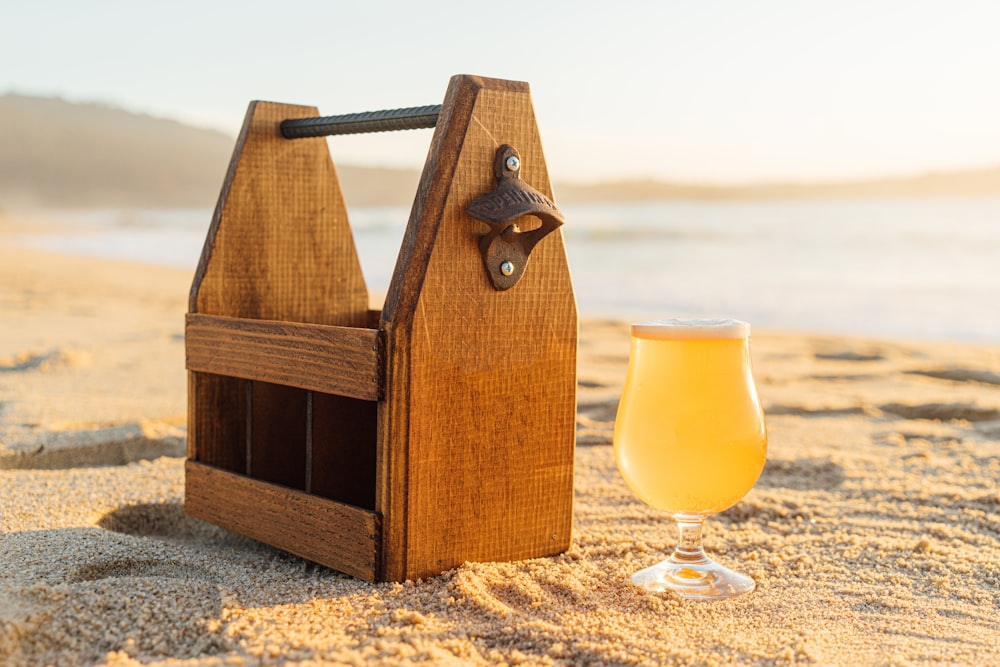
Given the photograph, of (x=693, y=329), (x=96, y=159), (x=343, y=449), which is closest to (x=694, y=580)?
(x=693, y=329)

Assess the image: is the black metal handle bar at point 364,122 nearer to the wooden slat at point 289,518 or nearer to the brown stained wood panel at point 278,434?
the brown stained wood panel at point 278,434

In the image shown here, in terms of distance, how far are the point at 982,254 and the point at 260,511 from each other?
16.0 metres

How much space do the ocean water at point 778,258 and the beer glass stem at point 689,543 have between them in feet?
22.3

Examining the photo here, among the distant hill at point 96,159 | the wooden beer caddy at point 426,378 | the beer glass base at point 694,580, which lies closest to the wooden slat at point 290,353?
the wooden beer caddy at point 426,378

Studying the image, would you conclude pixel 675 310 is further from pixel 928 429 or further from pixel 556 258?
pixel 556 258

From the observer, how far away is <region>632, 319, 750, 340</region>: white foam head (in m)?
1.83

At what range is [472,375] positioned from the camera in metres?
1.92

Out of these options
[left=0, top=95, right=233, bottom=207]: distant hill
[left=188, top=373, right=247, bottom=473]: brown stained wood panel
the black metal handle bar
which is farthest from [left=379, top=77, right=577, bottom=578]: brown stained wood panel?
[left=0, top=95, right=233, bottom=207]: distant hill

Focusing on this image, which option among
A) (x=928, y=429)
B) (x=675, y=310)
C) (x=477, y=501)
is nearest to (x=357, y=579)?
(x=477, y=501)

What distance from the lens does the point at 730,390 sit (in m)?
1.84

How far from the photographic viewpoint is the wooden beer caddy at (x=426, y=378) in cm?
184

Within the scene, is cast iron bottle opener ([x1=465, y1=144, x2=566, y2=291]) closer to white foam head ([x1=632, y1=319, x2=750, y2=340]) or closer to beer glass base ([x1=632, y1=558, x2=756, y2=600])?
white foam head ([x1=632, y1=319, x2=750, y2=340])

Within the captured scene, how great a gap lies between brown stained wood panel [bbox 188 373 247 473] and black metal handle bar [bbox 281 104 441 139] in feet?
2.17

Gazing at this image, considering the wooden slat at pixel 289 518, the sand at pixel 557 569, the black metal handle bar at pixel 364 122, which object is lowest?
the sand at pixel 557 569
